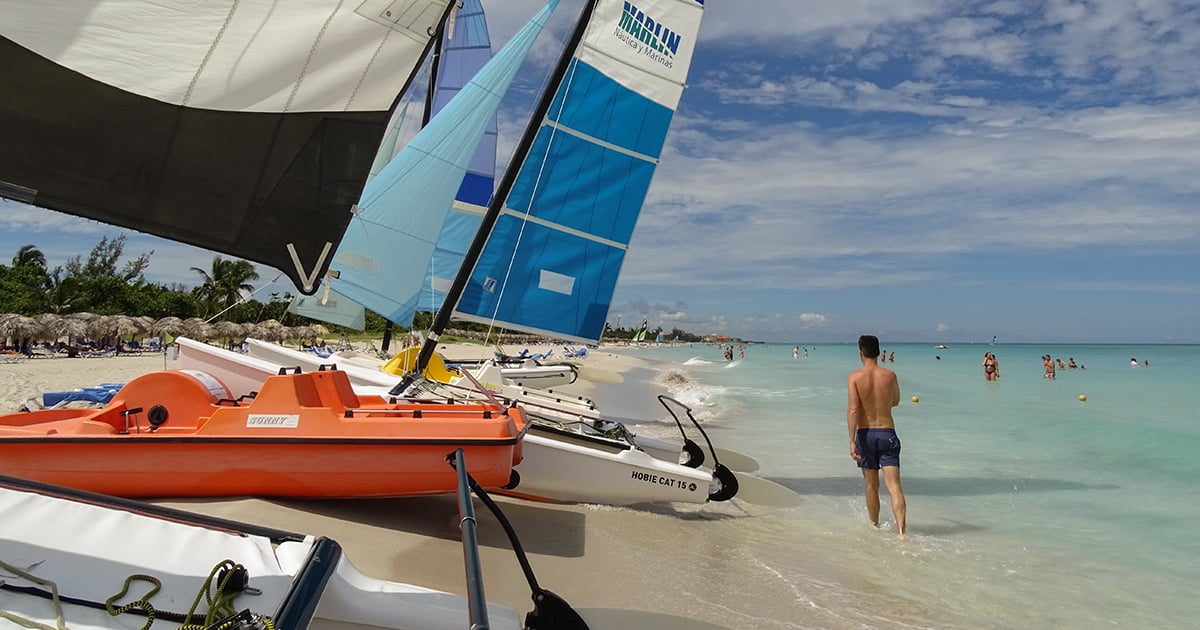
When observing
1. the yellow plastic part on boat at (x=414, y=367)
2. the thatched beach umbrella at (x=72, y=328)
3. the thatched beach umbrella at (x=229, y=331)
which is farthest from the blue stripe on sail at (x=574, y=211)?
the thatched beach umbrella at (x=229, y=331)

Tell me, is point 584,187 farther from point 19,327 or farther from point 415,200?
point 19,327

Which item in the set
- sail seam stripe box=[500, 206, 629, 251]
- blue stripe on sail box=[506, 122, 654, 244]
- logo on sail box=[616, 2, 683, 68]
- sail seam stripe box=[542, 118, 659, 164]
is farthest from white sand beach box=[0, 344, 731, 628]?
logo on sail box=[616, 2, 683, 68]

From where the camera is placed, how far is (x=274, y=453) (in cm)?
548

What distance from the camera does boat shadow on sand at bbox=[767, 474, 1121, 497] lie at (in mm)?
8977

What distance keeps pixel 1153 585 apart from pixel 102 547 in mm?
7387

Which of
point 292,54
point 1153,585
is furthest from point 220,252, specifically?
point 1153,585

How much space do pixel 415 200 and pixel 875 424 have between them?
23.1 ft

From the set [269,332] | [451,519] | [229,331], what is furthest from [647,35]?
[269,332]

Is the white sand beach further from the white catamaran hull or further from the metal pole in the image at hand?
the metal pole

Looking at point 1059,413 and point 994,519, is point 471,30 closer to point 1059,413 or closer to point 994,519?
point 994,519

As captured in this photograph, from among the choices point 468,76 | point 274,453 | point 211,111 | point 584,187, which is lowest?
point 274,453

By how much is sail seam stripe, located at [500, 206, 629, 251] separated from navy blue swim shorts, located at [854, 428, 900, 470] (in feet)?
14.4

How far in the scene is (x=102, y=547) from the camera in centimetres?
223

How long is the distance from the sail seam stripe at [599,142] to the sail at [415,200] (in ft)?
5.68
